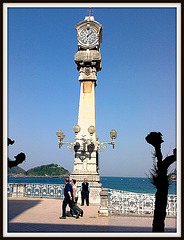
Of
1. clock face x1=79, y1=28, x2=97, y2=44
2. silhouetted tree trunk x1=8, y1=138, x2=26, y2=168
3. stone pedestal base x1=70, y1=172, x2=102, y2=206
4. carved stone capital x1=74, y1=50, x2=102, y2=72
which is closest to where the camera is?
silhouetted tree trunk x1=8, y1=138, x2=26, y2=168

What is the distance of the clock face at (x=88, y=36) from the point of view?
67.2ft

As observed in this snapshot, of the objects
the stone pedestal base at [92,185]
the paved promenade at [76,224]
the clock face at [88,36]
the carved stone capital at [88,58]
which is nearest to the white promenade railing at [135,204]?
the paved promenade at [76,224]

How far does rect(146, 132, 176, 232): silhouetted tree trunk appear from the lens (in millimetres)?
7227

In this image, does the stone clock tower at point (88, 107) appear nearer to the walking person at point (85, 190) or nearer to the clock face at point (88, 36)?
the clock face at point (88, 36)

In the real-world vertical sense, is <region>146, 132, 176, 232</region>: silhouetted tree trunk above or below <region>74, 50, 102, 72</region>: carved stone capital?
below

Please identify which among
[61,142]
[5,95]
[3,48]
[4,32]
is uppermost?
[4,32]

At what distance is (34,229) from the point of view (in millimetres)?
9508

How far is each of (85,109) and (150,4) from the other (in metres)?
12.4

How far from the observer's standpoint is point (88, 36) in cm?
2056

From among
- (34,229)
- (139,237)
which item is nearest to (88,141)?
(34,229)

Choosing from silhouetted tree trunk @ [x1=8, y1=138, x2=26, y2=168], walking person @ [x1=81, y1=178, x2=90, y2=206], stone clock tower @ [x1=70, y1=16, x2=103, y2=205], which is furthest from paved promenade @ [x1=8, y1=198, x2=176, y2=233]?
stone clock tower @ [x1=70, y1=16, x2=103, y2=205]

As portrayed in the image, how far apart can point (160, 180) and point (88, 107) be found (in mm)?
12718

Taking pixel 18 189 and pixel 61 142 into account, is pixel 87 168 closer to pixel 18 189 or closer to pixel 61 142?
pixel 61 142

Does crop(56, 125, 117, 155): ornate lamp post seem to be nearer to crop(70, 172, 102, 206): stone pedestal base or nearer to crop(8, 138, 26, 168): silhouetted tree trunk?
crop(70, 172, 102, 206): stone pedestal base
